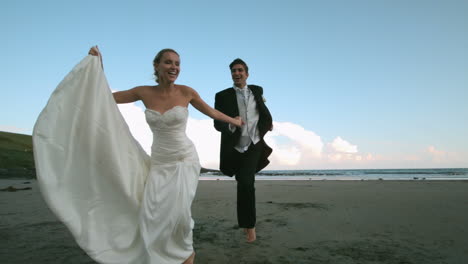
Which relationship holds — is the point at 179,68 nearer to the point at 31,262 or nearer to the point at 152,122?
the point at 152,122

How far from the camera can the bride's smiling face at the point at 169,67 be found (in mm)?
3289

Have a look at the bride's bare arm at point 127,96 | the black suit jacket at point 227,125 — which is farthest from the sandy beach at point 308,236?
the bride's bare arm at point 127,96

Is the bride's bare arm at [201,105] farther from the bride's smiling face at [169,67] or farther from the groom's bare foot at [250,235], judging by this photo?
the groom's bare foot at [250,235]

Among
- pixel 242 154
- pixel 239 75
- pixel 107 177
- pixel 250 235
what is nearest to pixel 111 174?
pixel 107 177

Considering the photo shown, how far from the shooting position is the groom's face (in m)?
4.80

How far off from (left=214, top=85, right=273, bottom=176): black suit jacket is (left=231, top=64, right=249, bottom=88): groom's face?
14cm

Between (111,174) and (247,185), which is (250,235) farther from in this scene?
(111,174)

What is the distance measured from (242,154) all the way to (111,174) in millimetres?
2167

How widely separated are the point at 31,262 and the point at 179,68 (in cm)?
246

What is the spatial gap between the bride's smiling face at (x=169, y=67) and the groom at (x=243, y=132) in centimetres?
149

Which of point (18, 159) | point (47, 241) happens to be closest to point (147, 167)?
point (47, 241)

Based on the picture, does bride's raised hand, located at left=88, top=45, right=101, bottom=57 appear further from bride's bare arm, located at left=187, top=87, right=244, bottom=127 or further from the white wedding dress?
bride's bare arm, located at left=187, top=87, right=244, bottom=127

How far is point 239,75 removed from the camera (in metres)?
4.82

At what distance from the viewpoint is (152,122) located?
3213mm
